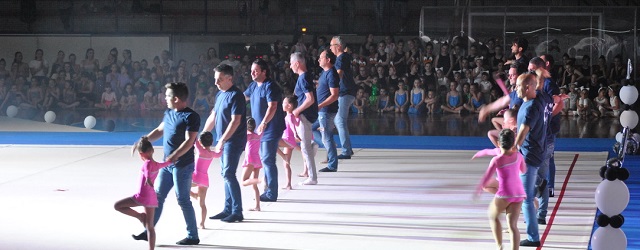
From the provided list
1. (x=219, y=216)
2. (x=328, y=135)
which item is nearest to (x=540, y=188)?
(x=219, y=216)

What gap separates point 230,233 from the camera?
8391mm

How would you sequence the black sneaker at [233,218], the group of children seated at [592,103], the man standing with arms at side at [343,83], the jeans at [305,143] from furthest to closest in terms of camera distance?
1. the group of children seated at [592,103]
2. the man standing with arms at side at [343,83]
3. the jeans at [305,143]
4. the black sneaker at [233,218]

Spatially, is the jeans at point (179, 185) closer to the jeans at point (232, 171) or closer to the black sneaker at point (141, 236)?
the black sneaker at point (141, 236)

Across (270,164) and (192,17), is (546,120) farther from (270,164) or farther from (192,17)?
(192,17)

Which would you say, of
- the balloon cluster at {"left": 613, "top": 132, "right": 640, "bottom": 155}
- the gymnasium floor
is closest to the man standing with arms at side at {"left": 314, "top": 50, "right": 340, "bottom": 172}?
the gymnasium floor

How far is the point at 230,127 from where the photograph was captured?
847 centimetres

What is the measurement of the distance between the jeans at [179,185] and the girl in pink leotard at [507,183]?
2187mm

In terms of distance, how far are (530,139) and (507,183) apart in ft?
2.55

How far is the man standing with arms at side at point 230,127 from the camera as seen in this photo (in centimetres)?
851

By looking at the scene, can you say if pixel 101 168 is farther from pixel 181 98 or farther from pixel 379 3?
pixel 379 3

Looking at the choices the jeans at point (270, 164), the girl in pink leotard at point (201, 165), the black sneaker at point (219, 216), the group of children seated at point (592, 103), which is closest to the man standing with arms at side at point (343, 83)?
the jeans at point (270, 164)

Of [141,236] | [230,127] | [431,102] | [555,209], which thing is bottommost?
[555,209]

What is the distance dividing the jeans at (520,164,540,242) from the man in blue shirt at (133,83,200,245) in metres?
2.58

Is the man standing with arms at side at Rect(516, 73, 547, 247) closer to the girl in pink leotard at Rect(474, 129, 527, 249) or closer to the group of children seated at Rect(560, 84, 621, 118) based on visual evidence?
the girl in pink leotard at Rect(474, 129, 527, 249)
